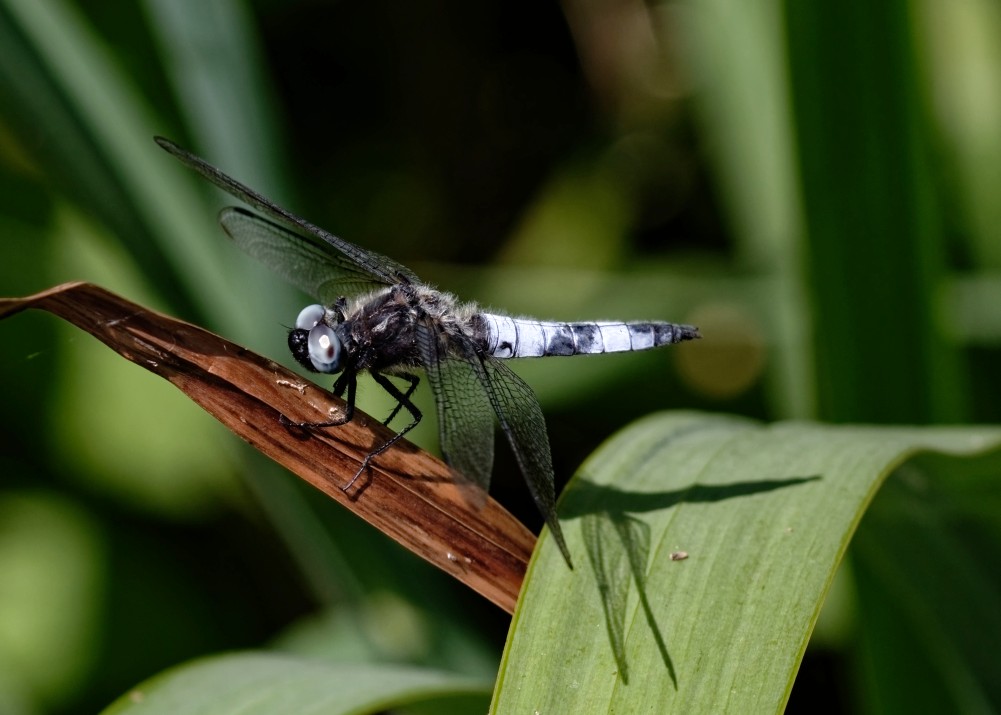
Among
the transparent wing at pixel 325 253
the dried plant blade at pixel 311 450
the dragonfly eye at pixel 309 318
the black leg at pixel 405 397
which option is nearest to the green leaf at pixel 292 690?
the dried plant blade at pixel 311 450

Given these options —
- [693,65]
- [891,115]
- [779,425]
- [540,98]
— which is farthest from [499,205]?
[779,425]

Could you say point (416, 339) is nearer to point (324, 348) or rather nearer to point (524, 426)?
point (324, 348)

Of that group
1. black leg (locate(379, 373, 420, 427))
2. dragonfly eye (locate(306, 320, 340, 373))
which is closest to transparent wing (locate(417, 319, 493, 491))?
black leg (locate(379, 373, 420, 427))

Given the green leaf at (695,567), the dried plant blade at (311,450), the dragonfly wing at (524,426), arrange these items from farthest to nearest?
1. the dragonfly wing at (524,426)
2. the dried plant blade at (311,450)
3. the green leaf at (695,567)

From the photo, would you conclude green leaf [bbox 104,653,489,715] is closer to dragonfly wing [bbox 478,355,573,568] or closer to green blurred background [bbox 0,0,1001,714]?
dragonfly wing [bbox 478,355,573,568]

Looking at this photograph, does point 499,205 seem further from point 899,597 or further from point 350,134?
point 899,597

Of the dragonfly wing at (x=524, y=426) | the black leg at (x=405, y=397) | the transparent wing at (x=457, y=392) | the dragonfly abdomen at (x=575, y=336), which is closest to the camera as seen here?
the dragonfly wing at (x=524, y=426)

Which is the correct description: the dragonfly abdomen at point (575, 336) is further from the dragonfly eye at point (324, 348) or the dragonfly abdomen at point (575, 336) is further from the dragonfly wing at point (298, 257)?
the dragonfly eye at point (324, 348)
